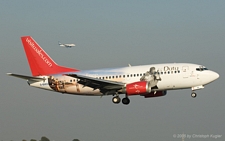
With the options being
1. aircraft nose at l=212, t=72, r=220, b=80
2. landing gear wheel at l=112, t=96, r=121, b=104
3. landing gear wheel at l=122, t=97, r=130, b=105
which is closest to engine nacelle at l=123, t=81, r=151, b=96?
landing gear wheel at l=112, t=96, r=121, b=104

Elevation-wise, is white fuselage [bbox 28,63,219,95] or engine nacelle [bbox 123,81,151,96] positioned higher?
white fuselage [bbox 28,63,219,95]

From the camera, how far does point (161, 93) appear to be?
212 feet

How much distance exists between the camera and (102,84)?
6156 centimetres

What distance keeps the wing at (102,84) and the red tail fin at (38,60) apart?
16.9 ft

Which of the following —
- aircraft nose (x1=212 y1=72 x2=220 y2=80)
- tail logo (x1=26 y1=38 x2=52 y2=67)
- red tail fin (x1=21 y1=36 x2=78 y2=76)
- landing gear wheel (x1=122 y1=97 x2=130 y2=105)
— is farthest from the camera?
tail logo (x1=26 y1=38 x2=52 y2=67)

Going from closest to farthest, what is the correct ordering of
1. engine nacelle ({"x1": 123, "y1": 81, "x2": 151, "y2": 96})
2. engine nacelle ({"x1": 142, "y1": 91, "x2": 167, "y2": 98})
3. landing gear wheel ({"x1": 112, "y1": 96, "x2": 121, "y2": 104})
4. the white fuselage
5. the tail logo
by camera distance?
engine nacelle ({"x1": 123, "y1": 81, "x2": 151, "y2": 96})
the white fuselage
landing gear wheel ({"x1": 112, "y1": 96, "x2": 121, "y2": 104})
engine nacelle ({"x1": 142, "y1": 91, "x2": 167, "y2": 98})
the tail logo

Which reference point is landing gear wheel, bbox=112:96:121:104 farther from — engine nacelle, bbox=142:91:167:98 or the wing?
engine nacelle, bbox=142:91:167:98

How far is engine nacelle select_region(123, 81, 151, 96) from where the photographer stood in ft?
195

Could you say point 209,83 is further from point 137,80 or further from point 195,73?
point 137,80

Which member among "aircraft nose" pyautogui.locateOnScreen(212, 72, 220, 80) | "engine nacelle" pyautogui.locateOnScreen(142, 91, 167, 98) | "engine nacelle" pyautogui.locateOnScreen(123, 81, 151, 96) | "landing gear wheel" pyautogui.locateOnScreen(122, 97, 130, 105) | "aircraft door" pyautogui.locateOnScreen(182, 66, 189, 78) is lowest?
"landing gear wheel" pyautogui.locateOnScreen(122, 97, 130, 105)

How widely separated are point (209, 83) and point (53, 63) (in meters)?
20.0

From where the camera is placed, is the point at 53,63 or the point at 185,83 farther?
the point at 53,63

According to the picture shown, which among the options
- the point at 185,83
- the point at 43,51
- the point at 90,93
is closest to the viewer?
the point at 185,83

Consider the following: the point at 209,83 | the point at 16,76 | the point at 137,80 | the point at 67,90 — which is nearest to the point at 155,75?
the point at 137,80
